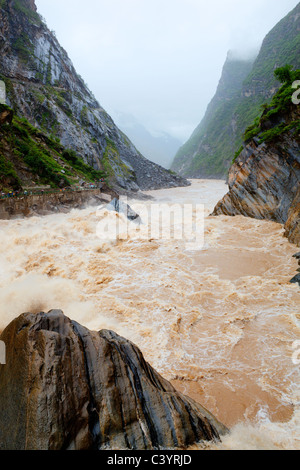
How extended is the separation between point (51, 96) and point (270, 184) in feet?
182

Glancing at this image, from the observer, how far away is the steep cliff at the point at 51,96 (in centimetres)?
5072

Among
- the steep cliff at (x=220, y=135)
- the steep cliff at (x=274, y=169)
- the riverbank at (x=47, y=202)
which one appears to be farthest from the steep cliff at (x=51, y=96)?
the steep cliff at (x=220, y=135)

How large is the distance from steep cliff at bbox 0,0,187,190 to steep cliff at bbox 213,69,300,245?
34428 millimetres

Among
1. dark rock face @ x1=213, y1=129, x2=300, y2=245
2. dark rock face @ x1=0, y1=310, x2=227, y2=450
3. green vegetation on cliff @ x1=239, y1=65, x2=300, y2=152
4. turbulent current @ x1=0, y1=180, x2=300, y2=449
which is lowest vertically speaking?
turbulent current @ x1=0, y1=180, x2=300, y2=449

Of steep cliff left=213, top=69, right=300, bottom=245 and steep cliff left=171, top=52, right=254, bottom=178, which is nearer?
steep cliff left=213, top=69, right=300, bottom=245

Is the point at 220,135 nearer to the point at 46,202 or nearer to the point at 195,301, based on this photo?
the point at 46,202

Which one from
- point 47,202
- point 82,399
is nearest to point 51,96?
point 47,202

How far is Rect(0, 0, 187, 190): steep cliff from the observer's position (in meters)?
50.7

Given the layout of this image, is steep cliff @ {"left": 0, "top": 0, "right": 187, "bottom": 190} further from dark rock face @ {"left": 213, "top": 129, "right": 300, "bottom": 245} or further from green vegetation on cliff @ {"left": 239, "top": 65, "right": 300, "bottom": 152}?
green vegetation on cliff @ {"left": 239, "top": 65, "right": 300, "bottom": 152}

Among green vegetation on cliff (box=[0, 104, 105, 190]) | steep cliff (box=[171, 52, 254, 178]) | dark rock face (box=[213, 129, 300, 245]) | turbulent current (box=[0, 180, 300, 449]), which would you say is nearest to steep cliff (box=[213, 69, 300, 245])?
dark rock face (box=[213, 129, 300, 245])

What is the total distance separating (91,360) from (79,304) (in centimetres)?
614

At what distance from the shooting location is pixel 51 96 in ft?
182

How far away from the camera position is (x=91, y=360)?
14.9ft
